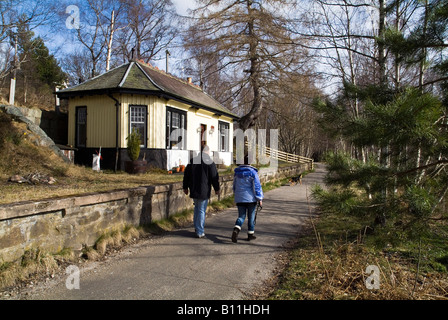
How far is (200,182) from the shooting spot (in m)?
6.18

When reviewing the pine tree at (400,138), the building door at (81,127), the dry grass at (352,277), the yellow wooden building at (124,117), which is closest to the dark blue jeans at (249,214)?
the dry grass at (352,277)

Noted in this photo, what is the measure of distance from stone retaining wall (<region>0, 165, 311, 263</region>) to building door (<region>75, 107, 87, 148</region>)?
364 inches

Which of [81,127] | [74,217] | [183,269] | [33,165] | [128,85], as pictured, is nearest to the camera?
[183,269]

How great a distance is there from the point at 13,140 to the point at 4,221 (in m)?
6.51

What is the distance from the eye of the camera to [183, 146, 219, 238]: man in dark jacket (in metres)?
6.11

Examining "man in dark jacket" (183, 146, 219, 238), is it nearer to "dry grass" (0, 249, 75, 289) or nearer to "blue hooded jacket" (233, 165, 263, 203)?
"blue hooded jacket" (233, 165, 263, 203)

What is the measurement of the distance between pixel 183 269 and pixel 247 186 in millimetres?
2196

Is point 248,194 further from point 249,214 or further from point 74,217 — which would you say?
point 74,217

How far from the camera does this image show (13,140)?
9156mm

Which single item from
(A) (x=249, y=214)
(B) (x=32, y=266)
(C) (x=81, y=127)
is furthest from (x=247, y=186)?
(C) (x=81, y=127)

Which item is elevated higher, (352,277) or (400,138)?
(400,138)

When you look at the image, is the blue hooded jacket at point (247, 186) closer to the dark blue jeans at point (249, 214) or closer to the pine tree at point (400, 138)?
the dark blue jeans at point (249, 214)

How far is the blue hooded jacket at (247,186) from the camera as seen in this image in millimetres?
6027

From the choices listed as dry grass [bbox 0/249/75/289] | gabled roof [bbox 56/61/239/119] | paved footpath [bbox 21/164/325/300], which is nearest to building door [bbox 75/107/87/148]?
gabled roof [bbox 56/61/239/119]
